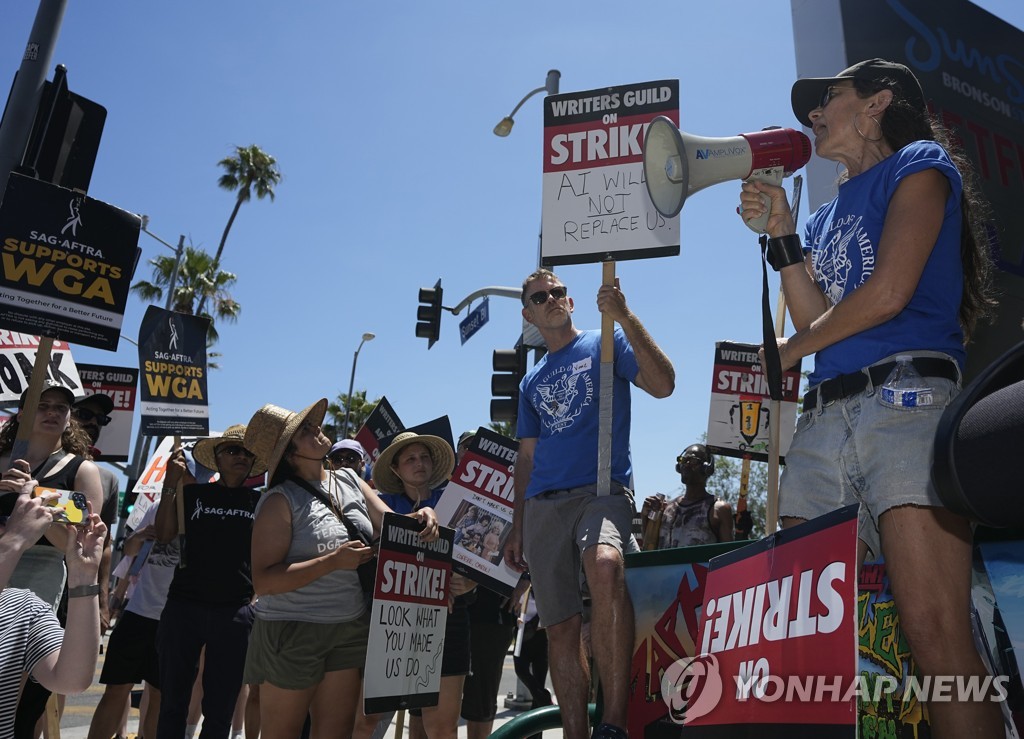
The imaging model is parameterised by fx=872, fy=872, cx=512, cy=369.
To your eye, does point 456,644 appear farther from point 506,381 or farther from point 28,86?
point 506,381

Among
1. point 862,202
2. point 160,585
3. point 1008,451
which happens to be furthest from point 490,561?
point 1008,451

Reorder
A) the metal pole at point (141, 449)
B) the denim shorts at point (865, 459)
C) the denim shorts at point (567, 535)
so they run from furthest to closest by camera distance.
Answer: the metal pole at point (141, 449)
the denim shorts at point (567, 535)
the denim shorts at point (865, 459)

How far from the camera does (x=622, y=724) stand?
10.1 ft

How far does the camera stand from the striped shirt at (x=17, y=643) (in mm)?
2781

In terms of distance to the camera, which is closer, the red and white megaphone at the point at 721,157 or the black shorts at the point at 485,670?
the red and white megaphone at the point at 721,157

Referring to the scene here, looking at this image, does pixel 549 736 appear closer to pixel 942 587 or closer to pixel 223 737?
pixel 223 737

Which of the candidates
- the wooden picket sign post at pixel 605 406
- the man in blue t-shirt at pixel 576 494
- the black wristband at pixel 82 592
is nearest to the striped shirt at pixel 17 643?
the black wristband at pixel 82 592

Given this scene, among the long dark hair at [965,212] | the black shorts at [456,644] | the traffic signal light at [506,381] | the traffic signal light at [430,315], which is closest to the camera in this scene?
the long dark hair at [965,212]

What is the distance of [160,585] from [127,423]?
11.1 ft

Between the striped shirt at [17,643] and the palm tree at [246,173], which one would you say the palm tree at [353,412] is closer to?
the palm tree at [246,173]

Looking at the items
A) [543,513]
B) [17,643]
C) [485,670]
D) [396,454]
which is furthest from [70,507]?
[485,670]

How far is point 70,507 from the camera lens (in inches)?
111

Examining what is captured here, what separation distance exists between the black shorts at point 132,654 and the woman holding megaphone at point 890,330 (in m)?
4.80

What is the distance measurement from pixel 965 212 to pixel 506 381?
9.62 m
